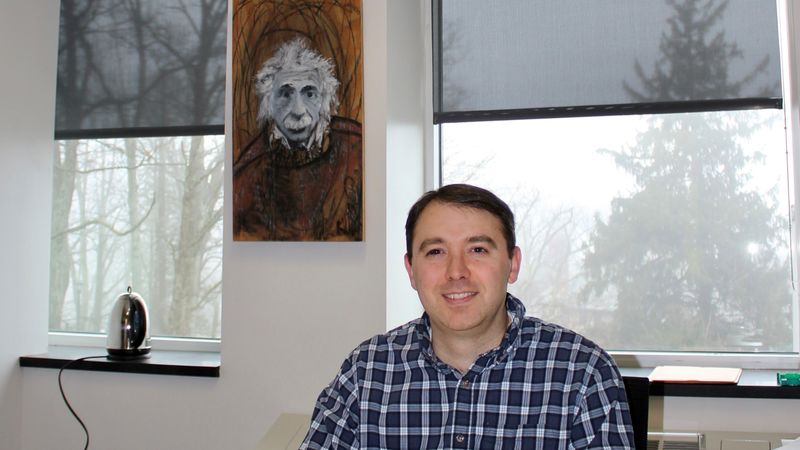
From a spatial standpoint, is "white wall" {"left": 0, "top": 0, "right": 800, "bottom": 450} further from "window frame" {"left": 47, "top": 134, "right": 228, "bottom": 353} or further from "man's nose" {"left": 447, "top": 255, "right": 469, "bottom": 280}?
"man's nose" {"left": 447, "top": 255, "right": 469, "bottom": 280}

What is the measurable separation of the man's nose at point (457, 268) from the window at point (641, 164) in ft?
4.18

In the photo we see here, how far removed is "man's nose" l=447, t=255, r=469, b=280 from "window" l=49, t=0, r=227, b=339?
5.27 feet

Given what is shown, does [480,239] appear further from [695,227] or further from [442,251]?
[695,227]

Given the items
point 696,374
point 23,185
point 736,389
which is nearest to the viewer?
point 736,389

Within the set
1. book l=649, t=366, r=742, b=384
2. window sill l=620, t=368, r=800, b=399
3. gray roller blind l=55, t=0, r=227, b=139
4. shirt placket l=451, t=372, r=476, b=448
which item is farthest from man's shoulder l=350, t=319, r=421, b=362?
gray roller blind l=55, t=0, r=227, b=139

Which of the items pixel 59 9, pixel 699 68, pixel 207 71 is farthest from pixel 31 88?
pixel 699 68

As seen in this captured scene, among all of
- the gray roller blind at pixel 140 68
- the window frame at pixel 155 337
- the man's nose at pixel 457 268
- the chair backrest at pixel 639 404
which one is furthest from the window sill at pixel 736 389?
the gray roller blind at pixel 140 68

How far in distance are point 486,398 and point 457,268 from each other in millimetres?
257

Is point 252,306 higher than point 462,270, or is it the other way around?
point 462,270

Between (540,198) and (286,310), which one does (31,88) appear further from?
(540,198)

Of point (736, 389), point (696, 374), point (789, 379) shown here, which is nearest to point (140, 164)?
point (696, 374)

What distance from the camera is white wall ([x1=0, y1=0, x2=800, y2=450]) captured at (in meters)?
2.51

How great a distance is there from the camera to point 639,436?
1573mm

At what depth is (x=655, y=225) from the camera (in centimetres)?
270
